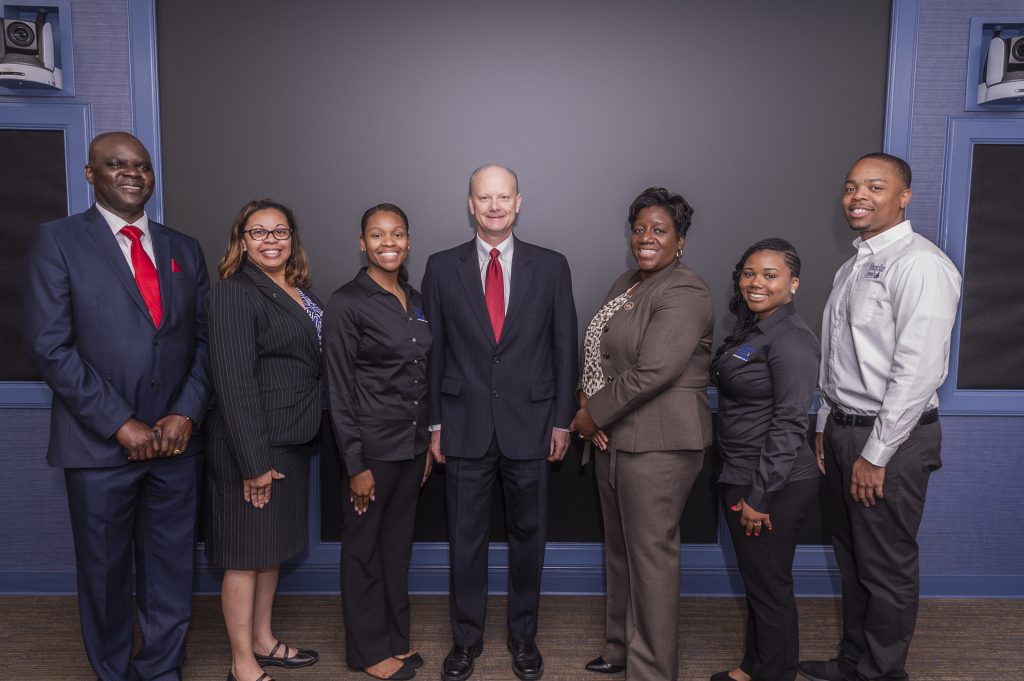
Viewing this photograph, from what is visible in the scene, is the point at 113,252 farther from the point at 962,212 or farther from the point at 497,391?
the point at 962,212

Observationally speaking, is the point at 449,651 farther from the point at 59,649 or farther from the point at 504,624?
the point at 59,649

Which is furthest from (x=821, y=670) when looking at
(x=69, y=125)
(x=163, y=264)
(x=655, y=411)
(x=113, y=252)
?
(x=69, y=125)

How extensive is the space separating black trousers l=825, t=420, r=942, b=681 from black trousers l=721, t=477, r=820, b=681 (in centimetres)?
22

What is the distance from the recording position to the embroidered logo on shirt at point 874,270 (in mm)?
2275

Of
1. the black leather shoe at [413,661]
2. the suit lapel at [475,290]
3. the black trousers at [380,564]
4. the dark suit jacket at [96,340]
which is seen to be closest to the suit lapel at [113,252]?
the dark suit jacket at [96,340]

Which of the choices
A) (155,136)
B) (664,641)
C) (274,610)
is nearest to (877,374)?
(664,641)

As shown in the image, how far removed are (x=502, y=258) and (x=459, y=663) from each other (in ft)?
5.13

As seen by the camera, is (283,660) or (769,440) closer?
(769,440)

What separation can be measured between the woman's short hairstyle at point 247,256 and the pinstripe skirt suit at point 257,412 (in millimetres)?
72

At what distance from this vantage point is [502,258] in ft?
8.25

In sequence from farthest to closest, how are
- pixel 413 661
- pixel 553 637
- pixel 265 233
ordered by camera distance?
1. pixel 553 637
2. pixel 413 661
3. pixel 265 233

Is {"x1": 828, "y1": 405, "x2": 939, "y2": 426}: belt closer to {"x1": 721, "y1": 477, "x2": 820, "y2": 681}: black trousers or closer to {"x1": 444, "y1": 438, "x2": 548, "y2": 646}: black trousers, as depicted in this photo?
{"x1": 721, "y1": 477, "x2": 820, "y2": 681}: black trousers

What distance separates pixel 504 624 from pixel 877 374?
1.85 meters

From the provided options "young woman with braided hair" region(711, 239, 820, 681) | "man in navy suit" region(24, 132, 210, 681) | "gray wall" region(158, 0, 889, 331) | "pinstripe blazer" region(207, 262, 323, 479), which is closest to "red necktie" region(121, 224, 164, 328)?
"man in navy suit" region(24, 132, 210, 681)
